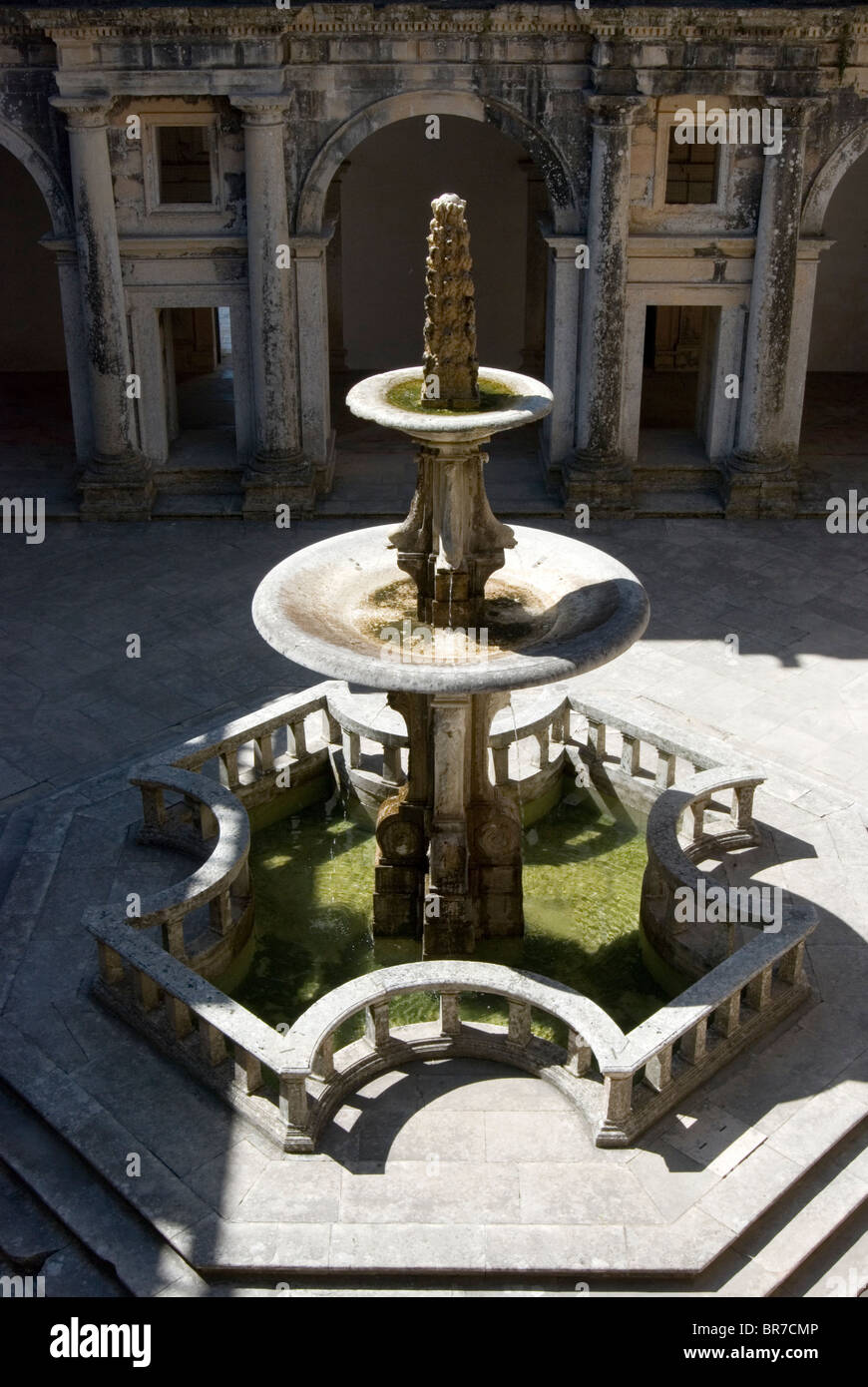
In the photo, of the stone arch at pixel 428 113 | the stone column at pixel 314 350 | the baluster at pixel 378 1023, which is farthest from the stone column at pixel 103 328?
the baluster at pixel 378 1023

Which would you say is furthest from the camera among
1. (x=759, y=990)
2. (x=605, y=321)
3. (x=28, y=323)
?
(x=28, y=323)

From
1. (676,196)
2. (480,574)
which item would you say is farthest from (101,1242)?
(676,196)

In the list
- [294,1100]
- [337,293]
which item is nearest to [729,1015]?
[294,1100]

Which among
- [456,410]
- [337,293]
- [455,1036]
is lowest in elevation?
[455,1036]

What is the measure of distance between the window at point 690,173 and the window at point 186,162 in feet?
21.3

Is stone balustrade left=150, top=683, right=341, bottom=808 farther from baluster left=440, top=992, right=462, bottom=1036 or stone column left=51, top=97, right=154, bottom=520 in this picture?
stone column left=51, top=97, right=154, bottom=520

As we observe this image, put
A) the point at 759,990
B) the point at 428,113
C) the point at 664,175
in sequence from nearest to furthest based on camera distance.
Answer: the point at 759,990, the point at 428,113, the point at 664,175

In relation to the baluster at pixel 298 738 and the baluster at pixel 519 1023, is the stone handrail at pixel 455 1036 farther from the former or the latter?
the baluster at pixel 298 738

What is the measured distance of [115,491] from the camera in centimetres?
1973

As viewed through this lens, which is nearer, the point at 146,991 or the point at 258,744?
the point at 146,991

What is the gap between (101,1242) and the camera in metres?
9.34

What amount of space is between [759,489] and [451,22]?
6435 millimetres

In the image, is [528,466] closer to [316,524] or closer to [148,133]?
[316,524]

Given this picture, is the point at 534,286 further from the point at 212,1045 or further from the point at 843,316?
the point at 212,1045
